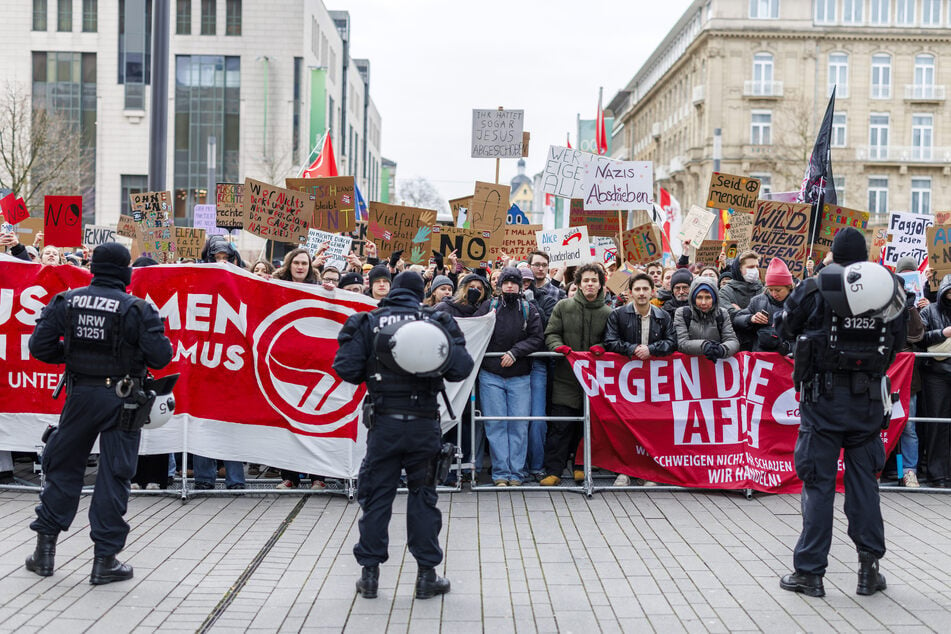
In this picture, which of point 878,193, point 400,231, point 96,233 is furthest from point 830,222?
point 878,193

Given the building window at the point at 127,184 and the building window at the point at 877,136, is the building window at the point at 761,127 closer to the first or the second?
the building window at the point at 877,136

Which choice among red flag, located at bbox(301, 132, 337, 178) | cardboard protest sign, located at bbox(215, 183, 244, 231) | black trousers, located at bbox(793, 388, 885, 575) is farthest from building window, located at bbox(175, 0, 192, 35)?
black trousers, located at bbox(793, 388, 885, 575)

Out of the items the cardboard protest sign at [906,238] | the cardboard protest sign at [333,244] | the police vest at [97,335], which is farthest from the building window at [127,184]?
the police vest at [97,335]

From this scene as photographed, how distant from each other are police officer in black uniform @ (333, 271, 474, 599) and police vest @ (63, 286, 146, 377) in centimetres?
132

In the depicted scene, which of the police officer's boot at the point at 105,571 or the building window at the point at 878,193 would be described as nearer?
the police officer's boot at the point at 105,571

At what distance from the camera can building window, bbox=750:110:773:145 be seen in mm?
63938

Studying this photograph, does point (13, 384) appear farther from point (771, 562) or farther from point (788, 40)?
point (788, 40)

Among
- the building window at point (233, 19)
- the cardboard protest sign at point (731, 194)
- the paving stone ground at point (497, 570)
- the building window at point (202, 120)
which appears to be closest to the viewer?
the paving stone ground at point (497, 570)

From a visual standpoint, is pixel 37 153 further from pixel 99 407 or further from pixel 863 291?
pixel 863 291

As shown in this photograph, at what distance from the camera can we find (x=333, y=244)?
13.3 metres

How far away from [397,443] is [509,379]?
10.9 feet

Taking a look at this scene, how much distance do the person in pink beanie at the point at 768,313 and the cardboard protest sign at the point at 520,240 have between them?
5658 mm

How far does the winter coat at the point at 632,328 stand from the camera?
9.14 metres

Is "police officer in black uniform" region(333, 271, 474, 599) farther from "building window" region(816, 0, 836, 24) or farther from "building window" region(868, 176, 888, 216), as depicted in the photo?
"building window" region(816, 0, 836, 24)
